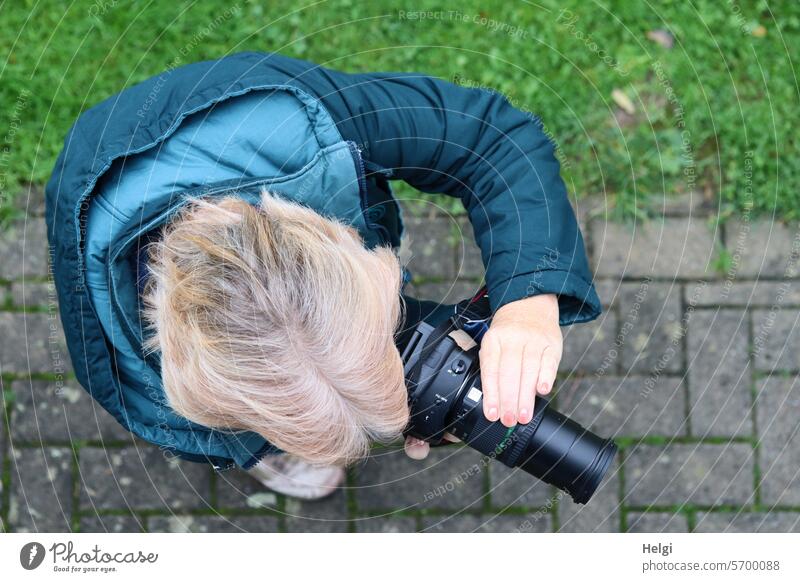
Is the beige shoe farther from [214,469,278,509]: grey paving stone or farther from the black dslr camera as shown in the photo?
the black dslr camera

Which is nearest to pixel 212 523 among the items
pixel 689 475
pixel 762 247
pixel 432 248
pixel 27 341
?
pixel 27 341

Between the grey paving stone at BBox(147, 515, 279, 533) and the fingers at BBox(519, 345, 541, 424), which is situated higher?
the fingers at BBox(519, 345, 541, 424)

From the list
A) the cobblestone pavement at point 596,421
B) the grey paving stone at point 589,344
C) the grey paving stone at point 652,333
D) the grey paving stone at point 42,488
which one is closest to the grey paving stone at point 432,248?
the cobblestone pavement at point 596,421

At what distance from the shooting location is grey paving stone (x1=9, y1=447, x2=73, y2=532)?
6.28ft

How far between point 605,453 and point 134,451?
1200mm

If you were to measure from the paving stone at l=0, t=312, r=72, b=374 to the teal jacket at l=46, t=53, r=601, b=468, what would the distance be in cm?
62

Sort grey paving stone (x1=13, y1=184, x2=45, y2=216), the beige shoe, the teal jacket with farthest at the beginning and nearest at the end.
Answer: grey paving stone (x1=13, y1=184, x2=45, y2=216) → the beige shoe → the teal jacket

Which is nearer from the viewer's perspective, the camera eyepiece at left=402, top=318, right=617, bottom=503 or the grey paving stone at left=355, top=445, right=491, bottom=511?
the camera eyepiece at left=402, top=318, right=617, bottom=503

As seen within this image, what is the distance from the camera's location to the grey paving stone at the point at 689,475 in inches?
75.7

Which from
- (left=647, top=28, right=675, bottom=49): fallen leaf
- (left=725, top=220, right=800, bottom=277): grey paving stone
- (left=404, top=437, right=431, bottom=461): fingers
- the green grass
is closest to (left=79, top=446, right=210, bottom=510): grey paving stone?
the green grass

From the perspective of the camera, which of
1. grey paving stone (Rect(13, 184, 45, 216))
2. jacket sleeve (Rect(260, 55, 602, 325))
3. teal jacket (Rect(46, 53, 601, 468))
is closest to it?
teal jacket (Rect(46, 53, 601, 468))


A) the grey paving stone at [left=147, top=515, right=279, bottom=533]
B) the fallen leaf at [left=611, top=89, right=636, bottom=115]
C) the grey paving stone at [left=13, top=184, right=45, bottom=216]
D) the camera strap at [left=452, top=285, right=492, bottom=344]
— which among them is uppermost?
the fallen leaf at [left=611, top=89, right=636, bottom=115]

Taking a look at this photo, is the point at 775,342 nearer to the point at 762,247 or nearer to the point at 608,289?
the point at 762,247
